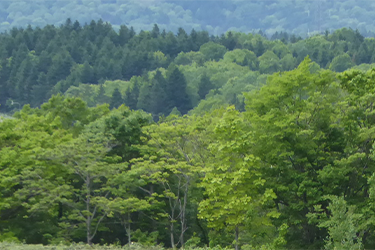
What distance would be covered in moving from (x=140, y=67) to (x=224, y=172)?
150166mm

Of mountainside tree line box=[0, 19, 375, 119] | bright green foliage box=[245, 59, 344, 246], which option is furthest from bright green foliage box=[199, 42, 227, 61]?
bright green foliage box=[245, 59, 344, 246]

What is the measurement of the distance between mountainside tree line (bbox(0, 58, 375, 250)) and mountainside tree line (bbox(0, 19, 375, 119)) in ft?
276

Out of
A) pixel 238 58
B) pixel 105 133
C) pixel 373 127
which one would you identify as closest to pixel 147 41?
pixel 238 58

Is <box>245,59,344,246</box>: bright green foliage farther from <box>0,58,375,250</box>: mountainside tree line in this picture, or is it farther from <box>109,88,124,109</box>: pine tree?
<box>109,88,124,109</box>: pine tree

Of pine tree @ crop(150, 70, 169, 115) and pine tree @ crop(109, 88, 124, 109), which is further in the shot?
pine tree @ crop(150, 70, 169, 115)

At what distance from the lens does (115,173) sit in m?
37.7

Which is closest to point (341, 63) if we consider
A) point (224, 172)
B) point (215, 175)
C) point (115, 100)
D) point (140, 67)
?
point (140, 67)

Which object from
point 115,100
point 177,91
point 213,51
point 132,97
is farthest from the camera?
point 213,51

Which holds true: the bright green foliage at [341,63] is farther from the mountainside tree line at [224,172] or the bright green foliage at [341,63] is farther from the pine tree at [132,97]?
the mountainside tree line at [224,172]

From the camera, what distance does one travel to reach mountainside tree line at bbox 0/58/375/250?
30.2 m

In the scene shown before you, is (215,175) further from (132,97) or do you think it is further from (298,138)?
(132,97)

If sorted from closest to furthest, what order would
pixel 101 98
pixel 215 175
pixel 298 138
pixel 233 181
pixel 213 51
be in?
1. pixel 233 181
2. pixel 298 138
3. pixel 215 175
4. pixel 101 98
5. pixel 213 51

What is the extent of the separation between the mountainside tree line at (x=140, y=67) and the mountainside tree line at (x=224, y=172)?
84.0m

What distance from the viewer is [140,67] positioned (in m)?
181
